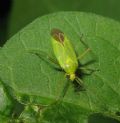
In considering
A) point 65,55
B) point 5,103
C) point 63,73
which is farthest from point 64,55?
point 5,103

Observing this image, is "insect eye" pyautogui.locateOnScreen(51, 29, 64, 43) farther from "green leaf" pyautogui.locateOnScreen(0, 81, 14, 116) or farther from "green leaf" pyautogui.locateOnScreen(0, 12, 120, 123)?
"green leaf" pyautogui.locateOnScreen(0, 81, 14, 116)

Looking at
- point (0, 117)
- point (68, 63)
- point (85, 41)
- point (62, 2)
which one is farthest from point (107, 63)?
point (62, 2)

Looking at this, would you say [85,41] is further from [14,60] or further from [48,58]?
[14,60]

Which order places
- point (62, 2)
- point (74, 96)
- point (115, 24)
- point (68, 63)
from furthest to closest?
point (62, 2), point (68, 63), point (115, 24), point (74, 96)

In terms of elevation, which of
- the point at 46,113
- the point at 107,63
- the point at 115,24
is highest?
the point at 115,24

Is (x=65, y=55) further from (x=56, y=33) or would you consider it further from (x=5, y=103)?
(x=5, y=103)

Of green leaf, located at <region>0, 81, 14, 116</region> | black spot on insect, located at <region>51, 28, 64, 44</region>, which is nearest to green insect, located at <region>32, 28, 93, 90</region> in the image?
black spot on insect, located at <region>51, 28, 64, 44</region>

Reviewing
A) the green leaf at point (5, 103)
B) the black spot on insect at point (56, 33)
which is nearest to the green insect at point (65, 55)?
the black spot on insect at point (56, 33)

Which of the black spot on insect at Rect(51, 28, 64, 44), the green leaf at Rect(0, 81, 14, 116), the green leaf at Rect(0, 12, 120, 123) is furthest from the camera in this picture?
the black spot on insect at Rect(51, 28, 64, 44)

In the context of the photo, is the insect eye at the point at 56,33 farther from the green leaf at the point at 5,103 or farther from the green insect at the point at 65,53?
the green leaf at the point at 5,103
